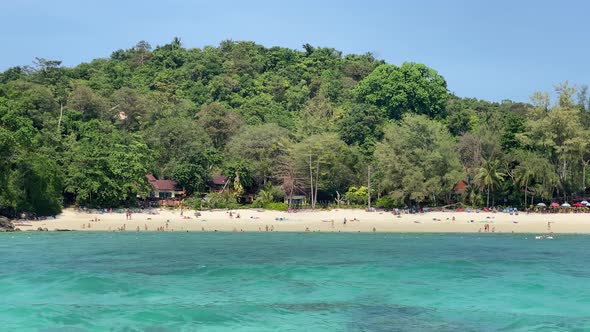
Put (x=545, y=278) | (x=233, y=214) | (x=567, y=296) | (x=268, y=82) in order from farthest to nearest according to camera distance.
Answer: (x=268, y=82) < (x=233, y=214) < (x=545, y=278) < (x=567, y=296)

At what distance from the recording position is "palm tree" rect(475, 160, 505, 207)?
6388 centimetres

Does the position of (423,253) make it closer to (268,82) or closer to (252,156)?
(252,156)

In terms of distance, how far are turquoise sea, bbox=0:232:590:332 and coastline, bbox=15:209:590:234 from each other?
367 inches

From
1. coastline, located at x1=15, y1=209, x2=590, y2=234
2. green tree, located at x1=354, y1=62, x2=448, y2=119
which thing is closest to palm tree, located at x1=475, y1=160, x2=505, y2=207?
coastline, located at x1=15, y1=209, x2=590, y2=234

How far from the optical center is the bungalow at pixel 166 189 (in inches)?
2827

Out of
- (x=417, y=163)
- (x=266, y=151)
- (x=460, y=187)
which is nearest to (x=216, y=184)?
(x=266, y=151)

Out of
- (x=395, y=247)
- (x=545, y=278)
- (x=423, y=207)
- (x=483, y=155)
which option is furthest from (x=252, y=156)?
(x=545, y=278)

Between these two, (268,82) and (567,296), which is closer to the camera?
(567,296)

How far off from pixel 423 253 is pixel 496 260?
510 cm

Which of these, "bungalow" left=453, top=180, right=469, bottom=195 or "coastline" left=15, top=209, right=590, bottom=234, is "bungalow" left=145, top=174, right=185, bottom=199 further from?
"bungalow" left=453, top=180, right=469, bottom=195

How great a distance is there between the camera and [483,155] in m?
70.4

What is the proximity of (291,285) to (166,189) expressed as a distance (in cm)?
4675

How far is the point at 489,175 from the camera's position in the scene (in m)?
63.9

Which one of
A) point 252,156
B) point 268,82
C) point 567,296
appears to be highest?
point 268,82
